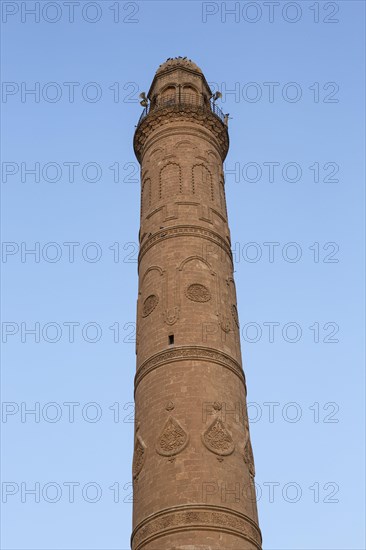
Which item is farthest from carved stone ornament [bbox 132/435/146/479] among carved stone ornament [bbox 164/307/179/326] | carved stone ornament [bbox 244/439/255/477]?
carved stone ornament [bbox 164/307/179/326]

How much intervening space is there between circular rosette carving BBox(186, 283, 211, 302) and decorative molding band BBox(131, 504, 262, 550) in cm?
504

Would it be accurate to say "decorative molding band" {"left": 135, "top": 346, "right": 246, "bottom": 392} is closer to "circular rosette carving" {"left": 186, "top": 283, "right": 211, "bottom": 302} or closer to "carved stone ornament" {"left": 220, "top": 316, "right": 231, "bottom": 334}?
"carved stone ornament" {"left": 220, "top": 316, "right": 231, "bottom": 334}

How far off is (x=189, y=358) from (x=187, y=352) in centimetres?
16

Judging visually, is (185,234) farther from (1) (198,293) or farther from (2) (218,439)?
(2) (218,439)

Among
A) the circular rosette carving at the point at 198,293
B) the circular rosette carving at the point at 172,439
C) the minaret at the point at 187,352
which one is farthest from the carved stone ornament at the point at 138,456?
the circular rosette carving at the point at 198,293

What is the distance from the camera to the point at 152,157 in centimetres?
2200

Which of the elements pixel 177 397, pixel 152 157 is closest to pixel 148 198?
pixel 152 157

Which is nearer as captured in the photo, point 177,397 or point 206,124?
point 177,397

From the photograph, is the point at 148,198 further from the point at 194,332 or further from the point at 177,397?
the point at 177,397

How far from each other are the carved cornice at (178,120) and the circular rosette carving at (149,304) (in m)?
5.68

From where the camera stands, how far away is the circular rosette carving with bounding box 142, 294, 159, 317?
18797 millimetres

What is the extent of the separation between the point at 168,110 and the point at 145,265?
16.6ft

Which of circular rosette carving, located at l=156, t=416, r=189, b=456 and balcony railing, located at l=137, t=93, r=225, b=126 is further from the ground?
balcony railing, located at l=137, t=93, r=225, b=126

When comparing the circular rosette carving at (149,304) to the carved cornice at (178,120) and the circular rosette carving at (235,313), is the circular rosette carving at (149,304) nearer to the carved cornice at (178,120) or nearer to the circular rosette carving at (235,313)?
the circular rosette carving at (235,313)
